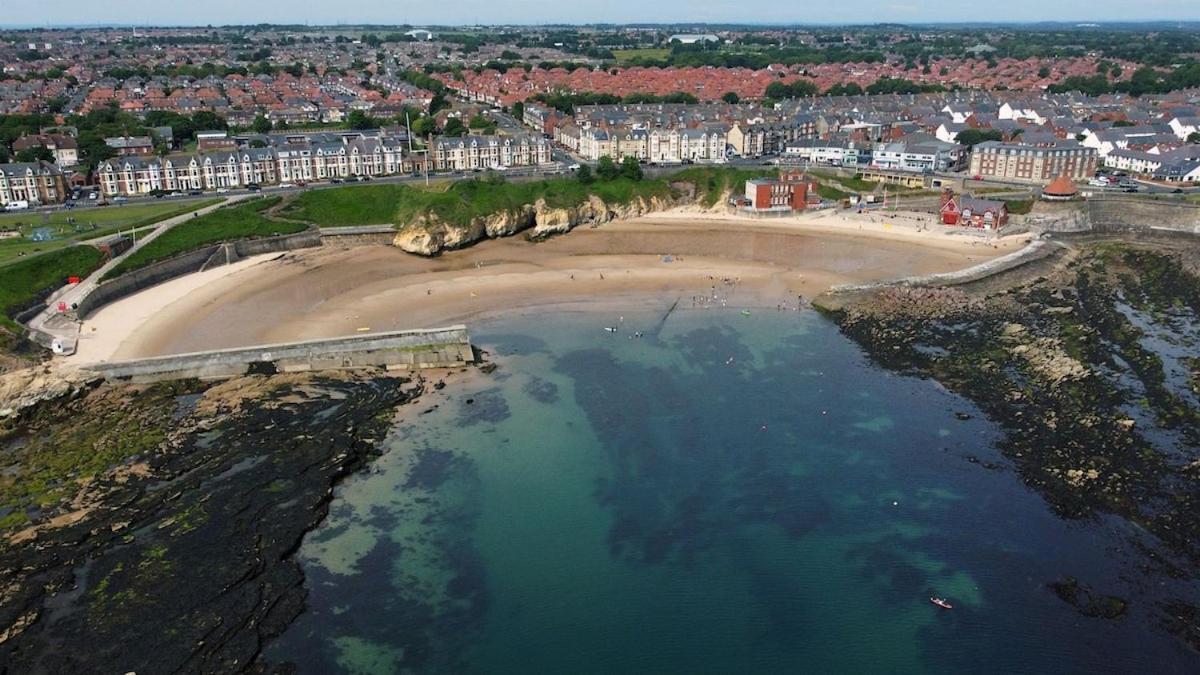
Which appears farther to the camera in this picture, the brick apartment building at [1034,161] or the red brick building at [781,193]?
the brick apartment building at [1034,161]

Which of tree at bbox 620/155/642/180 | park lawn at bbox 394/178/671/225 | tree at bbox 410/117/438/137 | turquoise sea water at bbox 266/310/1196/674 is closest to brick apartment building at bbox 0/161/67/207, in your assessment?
park lawn at bbox 394/178/671/225

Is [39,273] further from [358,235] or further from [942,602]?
[942,602]

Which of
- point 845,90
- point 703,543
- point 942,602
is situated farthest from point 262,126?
point 942,602

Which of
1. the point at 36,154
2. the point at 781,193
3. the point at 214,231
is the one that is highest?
the point at 36,154

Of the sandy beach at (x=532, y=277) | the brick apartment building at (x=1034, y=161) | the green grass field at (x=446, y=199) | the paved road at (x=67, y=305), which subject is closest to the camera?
the paved road at (x=67, y=305)

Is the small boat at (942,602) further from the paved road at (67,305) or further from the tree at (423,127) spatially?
the tree at (423,127)

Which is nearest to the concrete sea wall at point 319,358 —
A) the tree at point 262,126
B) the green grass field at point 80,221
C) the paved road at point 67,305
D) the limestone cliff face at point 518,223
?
the paved road at point 67,305

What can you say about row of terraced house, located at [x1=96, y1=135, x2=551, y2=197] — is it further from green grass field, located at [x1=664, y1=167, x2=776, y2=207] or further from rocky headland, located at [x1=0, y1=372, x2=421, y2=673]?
rocky headland, located at [x1=0, y1=372, x2=421, y2=673]

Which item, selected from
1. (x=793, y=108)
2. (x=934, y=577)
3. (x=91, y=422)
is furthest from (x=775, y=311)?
(x=793, y=108)
